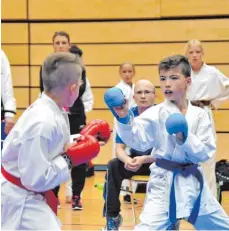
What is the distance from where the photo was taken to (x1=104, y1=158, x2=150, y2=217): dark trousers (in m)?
4.92

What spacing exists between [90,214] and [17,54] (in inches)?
157

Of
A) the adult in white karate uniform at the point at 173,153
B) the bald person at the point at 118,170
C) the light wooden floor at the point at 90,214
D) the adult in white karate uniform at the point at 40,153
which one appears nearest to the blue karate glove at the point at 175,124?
the adult in white karate uniform at the point at 173,153

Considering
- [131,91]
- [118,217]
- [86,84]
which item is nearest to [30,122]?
[118,217]

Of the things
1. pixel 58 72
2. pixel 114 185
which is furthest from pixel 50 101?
pixel 114 185

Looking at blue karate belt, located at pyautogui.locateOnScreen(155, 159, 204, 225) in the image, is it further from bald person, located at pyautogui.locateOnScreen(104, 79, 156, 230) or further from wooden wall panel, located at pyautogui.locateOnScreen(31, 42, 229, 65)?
wooden wall panel, located at pyautogui.locateOnScreen(31, 42, 229, 65)

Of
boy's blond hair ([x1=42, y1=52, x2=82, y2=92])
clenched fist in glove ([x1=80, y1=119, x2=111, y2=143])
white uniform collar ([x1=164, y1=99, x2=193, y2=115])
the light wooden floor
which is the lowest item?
the light wooden floor

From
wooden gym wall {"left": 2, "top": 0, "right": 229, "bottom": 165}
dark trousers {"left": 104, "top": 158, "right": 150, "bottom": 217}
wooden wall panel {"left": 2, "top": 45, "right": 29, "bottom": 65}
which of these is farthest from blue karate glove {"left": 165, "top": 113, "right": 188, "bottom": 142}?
wooden wall panel {"left": 2, "top": 45, "right": 29, "bottom": 65}

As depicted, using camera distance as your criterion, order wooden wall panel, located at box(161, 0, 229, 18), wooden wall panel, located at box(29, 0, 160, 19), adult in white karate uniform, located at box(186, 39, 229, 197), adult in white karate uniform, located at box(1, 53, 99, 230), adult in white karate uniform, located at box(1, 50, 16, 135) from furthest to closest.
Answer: wooden wall panel, located at box(29, 0, 160, 19)
wooden wall panel, located at box(161, 0, 229, 18)
adult in white karate uniform, located at box(186, 39, 229, 197)
adult in white karate uniform, located at box(1, 50, 16, 135)
adult in white karate uniform, located at box(1, 53, 99, 230)

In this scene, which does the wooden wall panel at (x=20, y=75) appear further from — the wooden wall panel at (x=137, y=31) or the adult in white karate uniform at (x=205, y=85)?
the adult in white karate uniform at (x=205, y=85)

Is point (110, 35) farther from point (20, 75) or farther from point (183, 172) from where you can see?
point (183, 172)

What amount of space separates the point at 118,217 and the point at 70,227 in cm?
54

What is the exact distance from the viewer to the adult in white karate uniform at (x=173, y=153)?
11.6 ft

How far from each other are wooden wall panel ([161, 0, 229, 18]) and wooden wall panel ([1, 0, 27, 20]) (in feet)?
6.69

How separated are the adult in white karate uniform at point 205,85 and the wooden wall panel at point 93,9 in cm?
285
